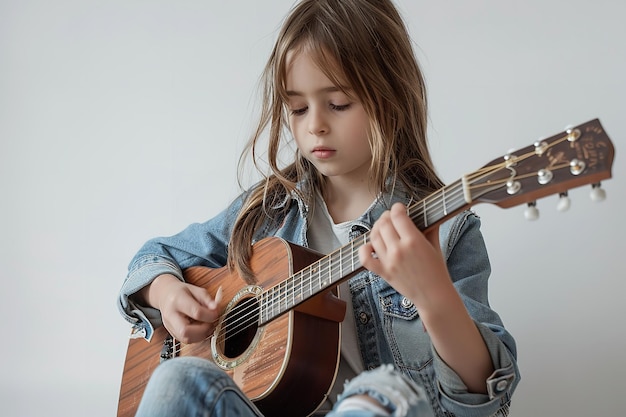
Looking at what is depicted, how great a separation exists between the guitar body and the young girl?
0.03m

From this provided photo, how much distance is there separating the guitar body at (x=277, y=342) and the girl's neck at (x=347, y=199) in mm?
169

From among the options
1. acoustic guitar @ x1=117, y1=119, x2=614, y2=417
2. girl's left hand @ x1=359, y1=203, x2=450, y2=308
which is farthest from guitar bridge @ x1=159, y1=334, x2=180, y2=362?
girl's left hand @ x1=359, y1=203, x2=450, y2=308

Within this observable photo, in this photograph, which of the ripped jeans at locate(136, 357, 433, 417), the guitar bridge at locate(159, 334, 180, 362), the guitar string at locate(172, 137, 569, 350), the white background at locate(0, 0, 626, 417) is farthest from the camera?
the white background at locate(0, 0, 626, 417)

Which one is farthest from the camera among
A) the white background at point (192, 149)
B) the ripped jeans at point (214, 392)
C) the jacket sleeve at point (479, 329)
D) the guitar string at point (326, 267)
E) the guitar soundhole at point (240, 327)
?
the white background at point (192, 149)

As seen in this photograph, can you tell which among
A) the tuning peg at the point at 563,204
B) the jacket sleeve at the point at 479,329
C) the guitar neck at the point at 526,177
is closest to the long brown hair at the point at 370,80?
the jacket sleeve at the point at 479,329

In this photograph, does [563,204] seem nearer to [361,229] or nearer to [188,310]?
[361,229]

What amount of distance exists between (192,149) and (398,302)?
0.94 meters

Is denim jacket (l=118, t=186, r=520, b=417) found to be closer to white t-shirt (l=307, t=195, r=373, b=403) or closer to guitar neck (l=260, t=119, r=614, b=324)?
white t-shirt (l=307, t=195, r=373, b=403)

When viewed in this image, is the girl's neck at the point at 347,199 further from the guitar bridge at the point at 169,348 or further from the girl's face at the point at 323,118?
the guitar bridge at the point at 169,348

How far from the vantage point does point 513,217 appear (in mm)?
1738

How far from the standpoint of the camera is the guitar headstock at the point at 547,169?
0.88 meters

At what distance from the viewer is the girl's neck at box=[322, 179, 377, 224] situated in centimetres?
143

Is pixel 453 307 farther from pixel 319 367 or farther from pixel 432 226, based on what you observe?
pixel 319 367

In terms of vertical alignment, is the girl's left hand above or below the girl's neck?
below
